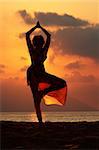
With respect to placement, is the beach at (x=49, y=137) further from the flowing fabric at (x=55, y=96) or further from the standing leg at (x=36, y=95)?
the flowing fabric at (x=55, y=96)

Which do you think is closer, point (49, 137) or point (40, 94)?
point (49, 137)

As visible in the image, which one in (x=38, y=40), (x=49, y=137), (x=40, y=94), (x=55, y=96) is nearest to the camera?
(x=49, y=137)

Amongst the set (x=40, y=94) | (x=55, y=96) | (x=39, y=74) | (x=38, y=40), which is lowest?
(x=55, y=96)

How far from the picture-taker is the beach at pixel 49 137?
12555mm

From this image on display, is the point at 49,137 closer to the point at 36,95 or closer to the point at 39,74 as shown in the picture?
the point at 36,95

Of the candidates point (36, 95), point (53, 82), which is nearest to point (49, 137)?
point (36, 95)

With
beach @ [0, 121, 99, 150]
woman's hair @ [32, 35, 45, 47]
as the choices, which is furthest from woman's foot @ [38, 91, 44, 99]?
woman's hair @ [32, 35, 45, 47]

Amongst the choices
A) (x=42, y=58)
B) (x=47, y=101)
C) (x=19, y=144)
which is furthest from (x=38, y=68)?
(x=19, y=144)

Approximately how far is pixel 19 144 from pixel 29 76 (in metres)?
2.49

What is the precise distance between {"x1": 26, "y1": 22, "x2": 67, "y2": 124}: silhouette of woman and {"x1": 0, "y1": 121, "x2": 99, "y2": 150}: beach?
0.78 m

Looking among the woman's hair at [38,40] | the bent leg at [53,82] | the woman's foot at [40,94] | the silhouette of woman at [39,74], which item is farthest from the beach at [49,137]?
the woman's hair at [38,40]

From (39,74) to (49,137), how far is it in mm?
1965

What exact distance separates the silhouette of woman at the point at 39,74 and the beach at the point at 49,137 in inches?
30.6

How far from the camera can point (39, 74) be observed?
1461 cm
